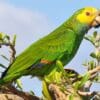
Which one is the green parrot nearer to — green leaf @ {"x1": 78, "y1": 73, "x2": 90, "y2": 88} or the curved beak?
the curved beak

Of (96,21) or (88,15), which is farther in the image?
(88,15)

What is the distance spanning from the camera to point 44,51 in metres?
3.05

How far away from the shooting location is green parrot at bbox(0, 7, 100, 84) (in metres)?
2.70

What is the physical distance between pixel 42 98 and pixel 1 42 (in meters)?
0.42

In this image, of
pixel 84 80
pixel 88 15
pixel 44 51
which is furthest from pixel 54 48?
pixel 84 80

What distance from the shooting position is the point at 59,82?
151cm

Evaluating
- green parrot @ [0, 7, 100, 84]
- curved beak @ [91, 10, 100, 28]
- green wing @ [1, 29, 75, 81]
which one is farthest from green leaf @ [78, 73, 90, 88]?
curved beak @ [91, 10, 100, 28]

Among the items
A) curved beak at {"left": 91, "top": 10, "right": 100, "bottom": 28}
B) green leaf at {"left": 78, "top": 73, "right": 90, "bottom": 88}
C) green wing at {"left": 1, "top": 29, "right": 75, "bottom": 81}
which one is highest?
curved beak at {"left": 91, "top": 10, "right": 100, "bottom": 28}

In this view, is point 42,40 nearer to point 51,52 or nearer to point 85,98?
point 51,52

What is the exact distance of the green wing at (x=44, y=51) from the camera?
2.70 metres

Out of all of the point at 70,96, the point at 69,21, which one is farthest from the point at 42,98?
the point at 69,21

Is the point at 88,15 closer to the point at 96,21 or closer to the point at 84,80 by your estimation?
the point at 96,21

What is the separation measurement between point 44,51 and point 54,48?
153 mm

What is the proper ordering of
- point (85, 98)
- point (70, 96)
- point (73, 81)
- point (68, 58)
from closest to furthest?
point (70, 96)
point (73, 81)
point (85, 98)
point (68, 58)
